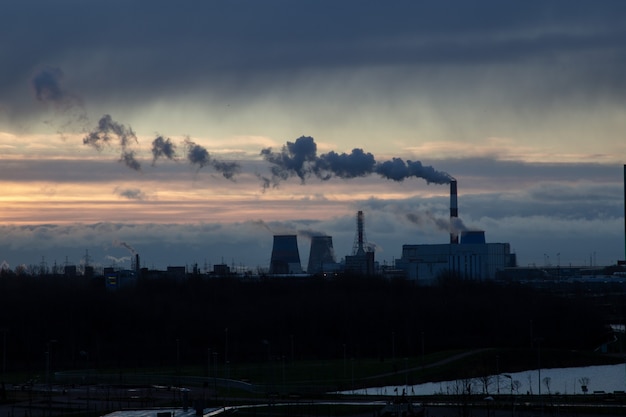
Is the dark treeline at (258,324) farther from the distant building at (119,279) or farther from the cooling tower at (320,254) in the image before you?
the cooling tower at (320,254)

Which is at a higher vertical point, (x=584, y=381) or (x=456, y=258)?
(x=456, y=258)

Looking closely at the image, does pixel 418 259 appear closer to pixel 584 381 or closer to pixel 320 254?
pixel 320 254

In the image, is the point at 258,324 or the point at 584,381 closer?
the point at 584,381

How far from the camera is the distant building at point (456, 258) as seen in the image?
580ft

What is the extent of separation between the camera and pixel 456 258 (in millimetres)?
181000

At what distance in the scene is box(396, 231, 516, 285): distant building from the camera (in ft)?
580

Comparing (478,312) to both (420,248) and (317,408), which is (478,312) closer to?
(317,408)

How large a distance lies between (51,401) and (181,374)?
16.1m

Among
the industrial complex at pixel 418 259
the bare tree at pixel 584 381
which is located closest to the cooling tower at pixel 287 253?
the industrial complex at pixel 418 259

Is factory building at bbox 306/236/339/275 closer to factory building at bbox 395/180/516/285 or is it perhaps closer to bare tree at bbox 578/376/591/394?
factory building at bbox 395/180/516/285

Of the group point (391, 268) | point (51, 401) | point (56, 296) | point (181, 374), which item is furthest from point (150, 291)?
point (391, 268)

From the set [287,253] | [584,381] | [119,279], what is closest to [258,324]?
[584,381]

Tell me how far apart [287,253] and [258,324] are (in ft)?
287

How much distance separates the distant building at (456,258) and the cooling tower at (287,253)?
16.9 metres
